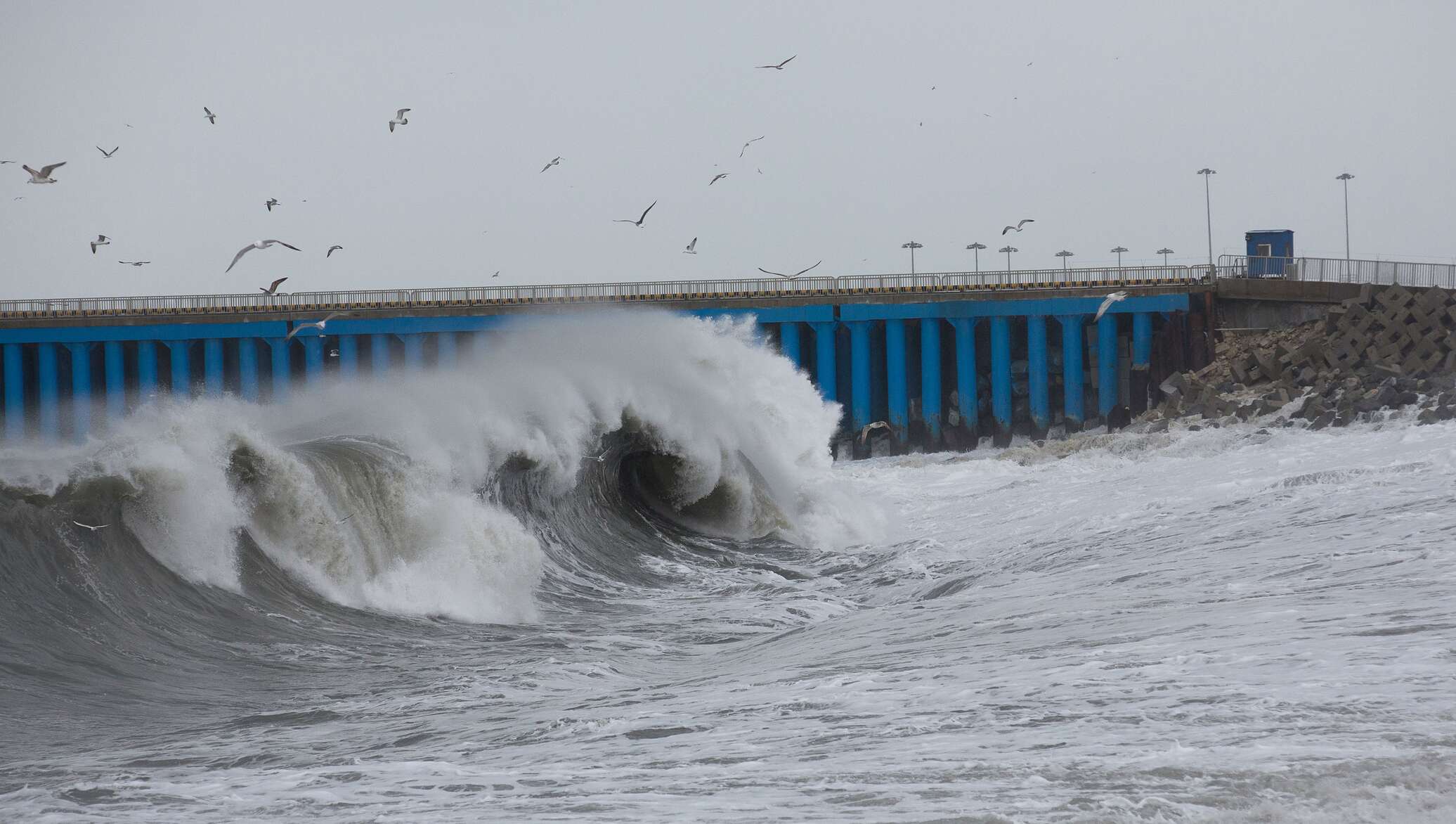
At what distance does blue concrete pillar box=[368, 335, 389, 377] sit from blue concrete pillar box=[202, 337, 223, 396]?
4897 mm

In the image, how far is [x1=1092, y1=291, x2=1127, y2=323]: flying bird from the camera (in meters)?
32.9

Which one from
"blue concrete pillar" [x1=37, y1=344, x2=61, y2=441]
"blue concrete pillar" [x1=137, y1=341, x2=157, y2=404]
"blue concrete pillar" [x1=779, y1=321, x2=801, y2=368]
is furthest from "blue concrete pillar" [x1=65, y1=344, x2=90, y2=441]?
"blue concrete pillar" [x1=779, y1=321, x2=801, y2=368]

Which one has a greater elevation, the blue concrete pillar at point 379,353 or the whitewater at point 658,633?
the blue concrete pillar at point 379,353

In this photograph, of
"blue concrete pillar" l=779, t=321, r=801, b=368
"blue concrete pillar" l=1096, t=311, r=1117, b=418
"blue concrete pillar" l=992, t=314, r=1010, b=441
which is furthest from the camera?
"blue concrete pillar" l=779, t=321, r=801, b=368

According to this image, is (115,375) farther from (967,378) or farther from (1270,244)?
(1270,244)

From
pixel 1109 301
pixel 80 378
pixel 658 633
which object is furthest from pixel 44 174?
pixel 80 378

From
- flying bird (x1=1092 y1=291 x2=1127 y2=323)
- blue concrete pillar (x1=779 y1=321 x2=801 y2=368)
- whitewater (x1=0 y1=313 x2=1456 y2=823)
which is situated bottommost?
whitewater (x1=0 y1=313 x2=1456 y2=823)

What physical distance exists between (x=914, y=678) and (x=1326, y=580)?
12.8ft

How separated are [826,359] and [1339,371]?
1418 cm

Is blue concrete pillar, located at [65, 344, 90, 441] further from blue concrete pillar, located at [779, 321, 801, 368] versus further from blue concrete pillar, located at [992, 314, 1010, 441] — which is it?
blue concrete pillar, located at [992, 314, 1010, 441]

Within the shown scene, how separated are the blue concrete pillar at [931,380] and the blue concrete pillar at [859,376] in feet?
5.19

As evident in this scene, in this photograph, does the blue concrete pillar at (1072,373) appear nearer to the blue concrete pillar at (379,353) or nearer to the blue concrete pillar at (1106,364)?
the blue concrete pillar at (1106,364)

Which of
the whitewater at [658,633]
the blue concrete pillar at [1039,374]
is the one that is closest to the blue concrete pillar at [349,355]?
the blue concrete pillar at [1039,374]

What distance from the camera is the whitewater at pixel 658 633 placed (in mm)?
6738
